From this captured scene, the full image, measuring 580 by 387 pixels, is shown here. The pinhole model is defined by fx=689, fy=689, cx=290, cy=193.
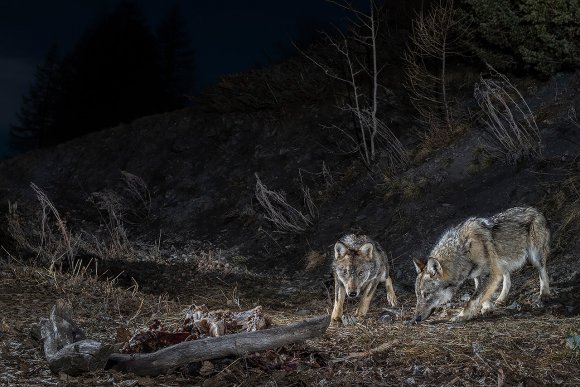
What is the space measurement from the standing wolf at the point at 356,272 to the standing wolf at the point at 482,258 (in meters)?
0.63

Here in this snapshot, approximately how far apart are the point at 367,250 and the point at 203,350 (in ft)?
12.9

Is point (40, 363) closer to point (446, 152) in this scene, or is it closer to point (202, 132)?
point (446, 152)

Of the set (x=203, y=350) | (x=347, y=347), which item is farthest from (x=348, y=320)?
(x=203, y=350)

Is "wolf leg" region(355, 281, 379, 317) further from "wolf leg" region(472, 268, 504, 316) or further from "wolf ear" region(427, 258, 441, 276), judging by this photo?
"wolf leg" region(472, 268, 504, 316)

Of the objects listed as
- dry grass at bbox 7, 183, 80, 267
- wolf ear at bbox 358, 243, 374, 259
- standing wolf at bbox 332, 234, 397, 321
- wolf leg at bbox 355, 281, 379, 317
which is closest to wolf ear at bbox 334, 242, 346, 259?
standing wolf at bbox 332, 234, 397, 321

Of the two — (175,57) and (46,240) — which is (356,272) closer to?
(46,240)

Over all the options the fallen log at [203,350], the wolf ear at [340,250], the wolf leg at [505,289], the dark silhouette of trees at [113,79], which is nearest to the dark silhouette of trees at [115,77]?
the dark silhouette of trees at [113,79]

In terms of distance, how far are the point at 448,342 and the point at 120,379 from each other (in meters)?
2.98

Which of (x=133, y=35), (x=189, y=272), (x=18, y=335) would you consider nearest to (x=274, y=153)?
(x=189, y=272)

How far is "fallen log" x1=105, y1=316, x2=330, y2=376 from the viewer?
574 cm

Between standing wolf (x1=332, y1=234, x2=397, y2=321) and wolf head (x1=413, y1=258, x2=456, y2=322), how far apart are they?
0.69 m

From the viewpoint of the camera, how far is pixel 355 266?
29.5ft

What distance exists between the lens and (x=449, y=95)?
20.1 metres

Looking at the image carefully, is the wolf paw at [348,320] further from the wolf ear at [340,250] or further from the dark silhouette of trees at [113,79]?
the dark silhouette of trees at [113,79]
